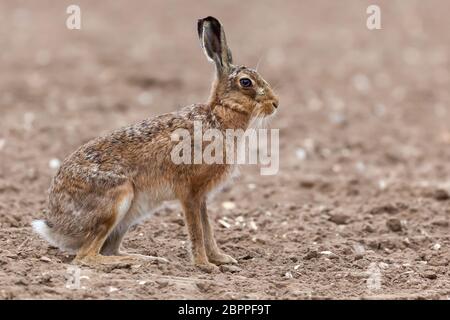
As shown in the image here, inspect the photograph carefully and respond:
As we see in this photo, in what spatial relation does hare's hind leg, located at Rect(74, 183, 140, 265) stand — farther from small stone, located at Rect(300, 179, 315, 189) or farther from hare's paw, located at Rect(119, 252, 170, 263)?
small stone, located at Rect(300, 179, 315, 189)

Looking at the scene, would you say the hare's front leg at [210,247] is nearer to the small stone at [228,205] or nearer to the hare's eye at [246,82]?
the hare's eye at [246,82]

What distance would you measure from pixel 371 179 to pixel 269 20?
8.91 m

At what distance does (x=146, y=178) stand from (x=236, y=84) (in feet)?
3.74

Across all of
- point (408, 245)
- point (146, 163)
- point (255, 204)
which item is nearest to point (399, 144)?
point (255, 204)

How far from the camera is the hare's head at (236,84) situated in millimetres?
7684

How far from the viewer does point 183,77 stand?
50.8 ft

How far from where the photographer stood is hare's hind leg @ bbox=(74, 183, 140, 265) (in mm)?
7156

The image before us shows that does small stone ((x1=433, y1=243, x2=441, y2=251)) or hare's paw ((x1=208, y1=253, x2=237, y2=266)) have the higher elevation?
small stone ((x1=433, y1=243, x2=441, y2=251))

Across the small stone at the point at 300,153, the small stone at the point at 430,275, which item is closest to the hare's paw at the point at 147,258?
the small stone at the point at 430,275

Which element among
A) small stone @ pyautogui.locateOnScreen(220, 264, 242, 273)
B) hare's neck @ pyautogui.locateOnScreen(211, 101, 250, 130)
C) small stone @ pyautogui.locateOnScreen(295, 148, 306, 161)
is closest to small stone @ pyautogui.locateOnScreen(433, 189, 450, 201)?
small stone @ pyautogui.locateOnScreen(295, 148, 306, 161)

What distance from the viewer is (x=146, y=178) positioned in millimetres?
7406

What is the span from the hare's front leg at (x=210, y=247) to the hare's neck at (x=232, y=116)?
0.70m

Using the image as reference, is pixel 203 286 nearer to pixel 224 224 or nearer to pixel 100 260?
pixel 100 260

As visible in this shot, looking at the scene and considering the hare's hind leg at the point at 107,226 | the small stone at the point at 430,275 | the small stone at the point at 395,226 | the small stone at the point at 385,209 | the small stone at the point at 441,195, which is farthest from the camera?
the small stone at the point at 441,195
